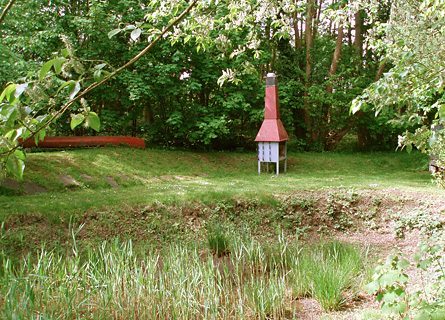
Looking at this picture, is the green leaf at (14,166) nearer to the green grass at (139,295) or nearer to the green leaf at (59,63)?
the green leaf at (59,63)

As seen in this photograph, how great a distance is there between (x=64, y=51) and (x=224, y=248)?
3479mm

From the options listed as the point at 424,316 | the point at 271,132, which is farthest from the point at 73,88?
the point at 271,132

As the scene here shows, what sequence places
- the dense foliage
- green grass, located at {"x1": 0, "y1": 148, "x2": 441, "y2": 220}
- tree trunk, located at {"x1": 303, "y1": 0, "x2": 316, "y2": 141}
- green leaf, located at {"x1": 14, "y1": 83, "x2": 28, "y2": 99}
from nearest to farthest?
green leaf, located at {"x1": 14, "y1": 83, "x2": 28, "y2": 99}, green grass, located at {"x1": 0, "y1": 148, "x2": 441, "y2": 220}, the dense foliage, tree trunk, located at {"x1": 303, "y1": 0, "x2": 316, "y2": 141}

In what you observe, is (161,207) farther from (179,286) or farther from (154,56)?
(154,56)

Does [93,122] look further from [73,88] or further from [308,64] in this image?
[308,64]

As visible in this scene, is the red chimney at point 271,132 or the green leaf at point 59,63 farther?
the red chimney at point 271,132

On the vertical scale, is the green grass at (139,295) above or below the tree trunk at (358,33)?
below

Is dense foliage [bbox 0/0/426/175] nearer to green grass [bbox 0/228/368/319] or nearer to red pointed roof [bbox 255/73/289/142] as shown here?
red pointed roof [bbox 255/73/289/142]

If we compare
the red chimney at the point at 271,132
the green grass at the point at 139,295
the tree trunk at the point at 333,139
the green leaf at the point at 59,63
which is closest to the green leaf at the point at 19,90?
the green leaf at the point at 59,63

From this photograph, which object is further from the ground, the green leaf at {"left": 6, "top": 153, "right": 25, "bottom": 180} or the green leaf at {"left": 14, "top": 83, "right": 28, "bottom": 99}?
the green leaf at {"left": 14, "top": 83, "right": 28, "bottom": 99}

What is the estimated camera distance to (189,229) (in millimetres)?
4973

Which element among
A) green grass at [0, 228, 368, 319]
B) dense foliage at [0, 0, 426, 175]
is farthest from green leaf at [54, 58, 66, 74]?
dense foliage at [0, 0, 426, 175]

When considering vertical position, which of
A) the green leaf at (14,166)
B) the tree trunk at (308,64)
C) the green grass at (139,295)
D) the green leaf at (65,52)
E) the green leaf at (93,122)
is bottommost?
the green grass at (139,295)

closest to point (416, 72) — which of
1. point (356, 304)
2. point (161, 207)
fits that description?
point (356, 304)
